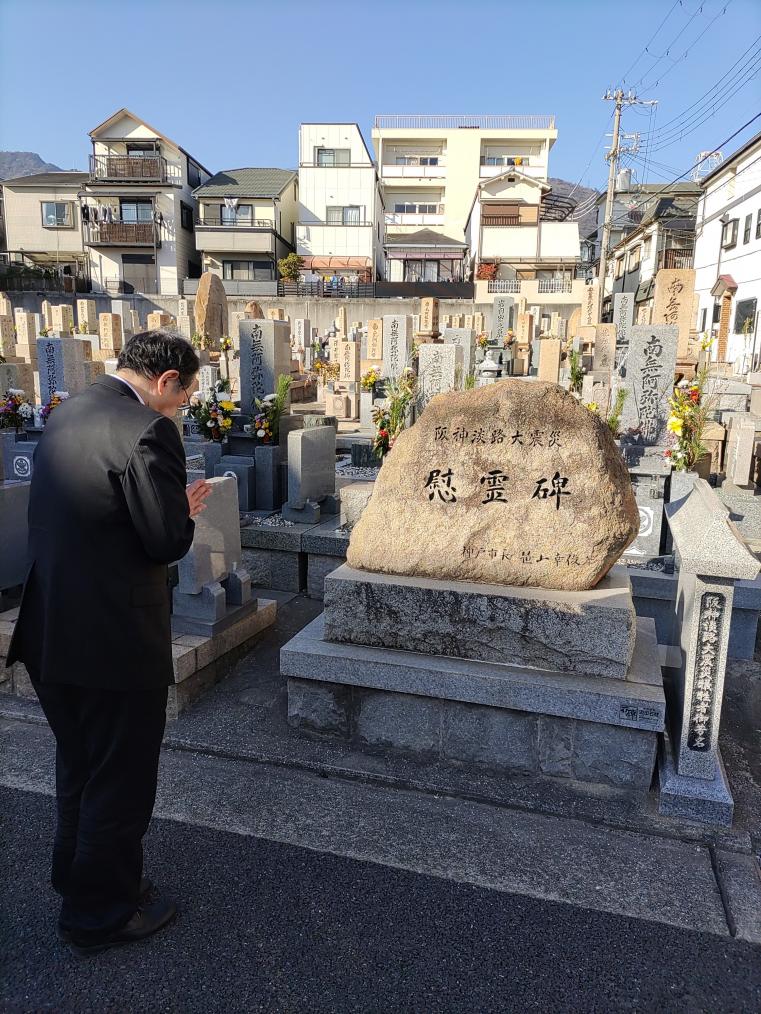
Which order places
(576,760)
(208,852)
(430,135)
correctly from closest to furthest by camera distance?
1. (208,852)
2. (576,760)
3. (430,135)

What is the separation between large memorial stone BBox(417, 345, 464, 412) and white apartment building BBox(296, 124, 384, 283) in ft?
84.3

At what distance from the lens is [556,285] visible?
33750mm

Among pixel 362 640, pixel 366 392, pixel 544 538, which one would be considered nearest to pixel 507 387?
pixel 544 538

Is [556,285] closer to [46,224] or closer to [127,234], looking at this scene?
[127,234]

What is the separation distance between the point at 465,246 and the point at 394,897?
37.4 metres

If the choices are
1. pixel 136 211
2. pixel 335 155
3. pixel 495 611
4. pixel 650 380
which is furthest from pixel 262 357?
pixel 335 155

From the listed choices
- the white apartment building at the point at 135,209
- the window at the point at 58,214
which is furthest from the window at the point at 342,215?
the window at the point at 58,214

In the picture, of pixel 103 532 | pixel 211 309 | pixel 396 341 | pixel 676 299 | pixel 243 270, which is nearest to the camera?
pixel 103 532

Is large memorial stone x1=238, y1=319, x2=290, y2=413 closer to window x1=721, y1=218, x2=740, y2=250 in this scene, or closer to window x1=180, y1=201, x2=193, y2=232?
window x1=721, y1=218, x2=740, y2=250

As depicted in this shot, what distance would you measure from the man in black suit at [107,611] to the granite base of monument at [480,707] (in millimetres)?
1365

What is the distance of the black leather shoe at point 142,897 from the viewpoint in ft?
7.63

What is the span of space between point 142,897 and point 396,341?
45.4 feet

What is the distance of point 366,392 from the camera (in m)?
14.0

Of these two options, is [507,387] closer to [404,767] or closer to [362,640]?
[362,640]
